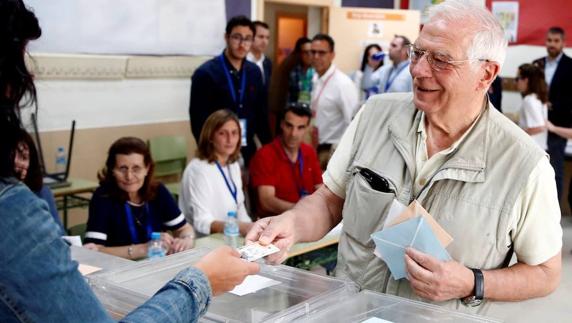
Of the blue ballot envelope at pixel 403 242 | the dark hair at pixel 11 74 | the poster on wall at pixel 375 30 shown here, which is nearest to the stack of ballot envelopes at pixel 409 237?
the blue ballot envelope at pixel 403 242

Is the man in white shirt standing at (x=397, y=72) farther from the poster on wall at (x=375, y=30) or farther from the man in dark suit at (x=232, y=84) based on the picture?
the man in dark suit at (x=232, y=84)

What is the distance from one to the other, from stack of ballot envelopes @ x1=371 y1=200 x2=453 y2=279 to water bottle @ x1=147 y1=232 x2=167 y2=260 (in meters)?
1.60

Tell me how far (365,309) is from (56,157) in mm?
4258

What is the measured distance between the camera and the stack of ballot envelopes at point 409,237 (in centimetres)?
168

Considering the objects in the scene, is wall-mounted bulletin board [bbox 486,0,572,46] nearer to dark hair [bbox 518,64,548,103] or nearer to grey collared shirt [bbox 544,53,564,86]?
grey collared shirt [bbox 544,53,564,86]

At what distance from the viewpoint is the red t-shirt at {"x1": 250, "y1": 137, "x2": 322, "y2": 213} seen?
444 centimetres

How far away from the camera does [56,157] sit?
5320 mm

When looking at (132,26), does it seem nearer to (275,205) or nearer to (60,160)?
(60,160)

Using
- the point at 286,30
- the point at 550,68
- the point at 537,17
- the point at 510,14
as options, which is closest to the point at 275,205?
the point at 550,68

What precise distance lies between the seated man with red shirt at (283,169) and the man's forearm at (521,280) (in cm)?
265

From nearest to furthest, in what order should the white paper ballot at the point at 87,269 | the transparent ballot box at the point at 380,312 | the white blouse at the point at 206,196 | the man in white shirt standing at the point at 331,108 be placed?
the transparent ballot box at the point at 380,312, the white paper ballot at the point at 87,269, the white blouse at the point at 206,196, the man in white shirt standing at the point at 331,108

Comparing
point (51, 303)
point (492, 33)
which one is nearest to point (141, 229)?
point (492, 33)

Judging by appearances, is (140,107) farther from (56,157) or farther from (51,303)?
(51,303)

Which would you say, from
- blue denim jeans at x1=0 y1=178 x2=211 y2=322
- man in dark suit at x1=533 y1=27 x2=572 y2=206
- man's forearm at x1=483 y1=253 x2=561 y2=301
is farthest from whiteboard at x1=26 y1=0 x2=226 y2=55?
blue denim jeans at x1=0 y1=178 x2=211 y2=322
